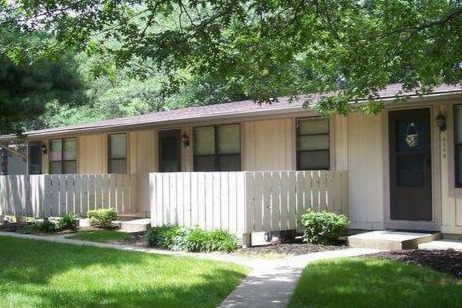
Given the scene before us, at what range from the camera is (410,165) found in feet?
38.0

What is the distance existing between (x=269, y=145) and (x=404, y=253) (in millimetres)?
5034

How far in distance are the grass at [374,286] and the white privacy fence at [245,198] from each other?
2.53m

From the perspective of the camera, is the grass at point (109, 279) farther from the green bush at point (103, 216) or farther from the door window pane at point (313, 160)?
the door window pane at point (313, 160)

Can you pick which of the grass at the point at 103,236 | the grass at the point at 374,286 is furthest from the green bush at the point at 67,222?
the grass at the point at 374,286

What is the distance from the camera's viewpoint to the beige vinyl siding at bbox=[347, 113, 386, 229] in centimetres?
1198

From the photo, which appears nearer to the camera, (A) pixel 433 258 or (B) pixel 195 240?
(A) pixel 433 258

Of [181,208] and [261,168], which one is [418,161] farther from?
[181,208]

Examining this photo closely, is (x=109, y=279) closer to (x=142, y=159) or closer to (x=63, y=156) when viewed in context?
(x=142, y=159)

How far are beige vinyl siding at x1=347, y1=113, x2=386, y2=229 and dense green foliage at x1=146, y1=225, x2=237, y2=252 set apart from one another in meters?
3.02

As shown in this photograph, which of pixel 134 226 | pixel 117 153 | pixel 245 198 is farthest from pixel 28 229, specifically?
pixel 245 198

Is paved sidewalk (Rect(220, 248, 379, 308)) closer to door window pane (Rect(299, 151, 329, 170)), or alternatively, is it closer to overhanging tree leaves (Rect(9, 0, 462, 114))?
overhanging tree leaves (Rect(9, 0, 462, 114))

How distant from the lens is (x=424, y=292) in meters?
6.60

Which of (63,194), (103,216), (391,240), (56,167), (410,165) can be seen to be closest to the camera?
(391,240)

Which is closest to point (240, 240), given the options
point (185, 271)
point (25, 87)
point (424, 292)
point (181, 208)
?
point (181, 208)
